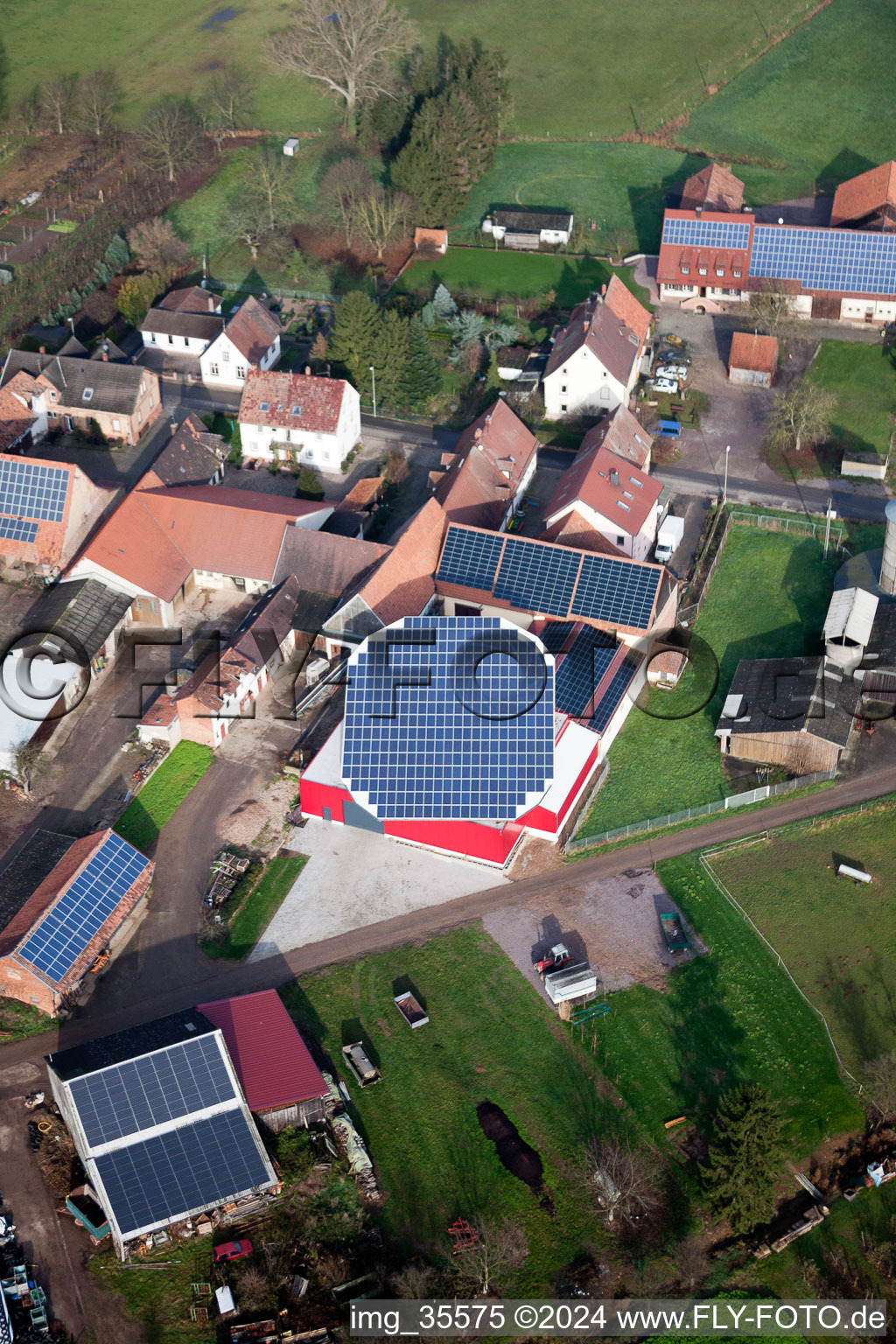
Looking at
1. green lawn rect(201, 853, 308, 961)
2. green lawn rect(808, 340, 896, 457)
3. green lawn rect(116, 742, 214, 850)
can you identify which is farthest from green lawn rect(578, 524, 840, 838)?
green lawn rect(116, 742, 214, 850)

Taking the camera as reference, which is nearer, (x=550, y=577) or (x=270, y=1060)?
(x=270, y=1060)

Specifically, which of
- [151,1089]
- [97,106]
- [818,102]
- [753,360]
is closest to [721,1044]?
[151,1089]

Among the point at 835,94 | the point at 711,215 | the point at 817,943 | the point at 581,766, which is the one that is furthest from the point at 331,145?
the point at 817,943

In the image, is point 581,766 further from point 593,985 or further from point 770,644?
point 770,644

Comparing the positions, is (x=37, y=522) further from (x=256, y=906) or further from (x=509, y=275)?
(x=509, y=275)

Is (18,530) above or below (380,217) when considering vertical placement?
below

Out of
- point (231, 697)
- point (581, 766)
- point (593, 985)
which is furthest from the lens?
point (231, 697)
